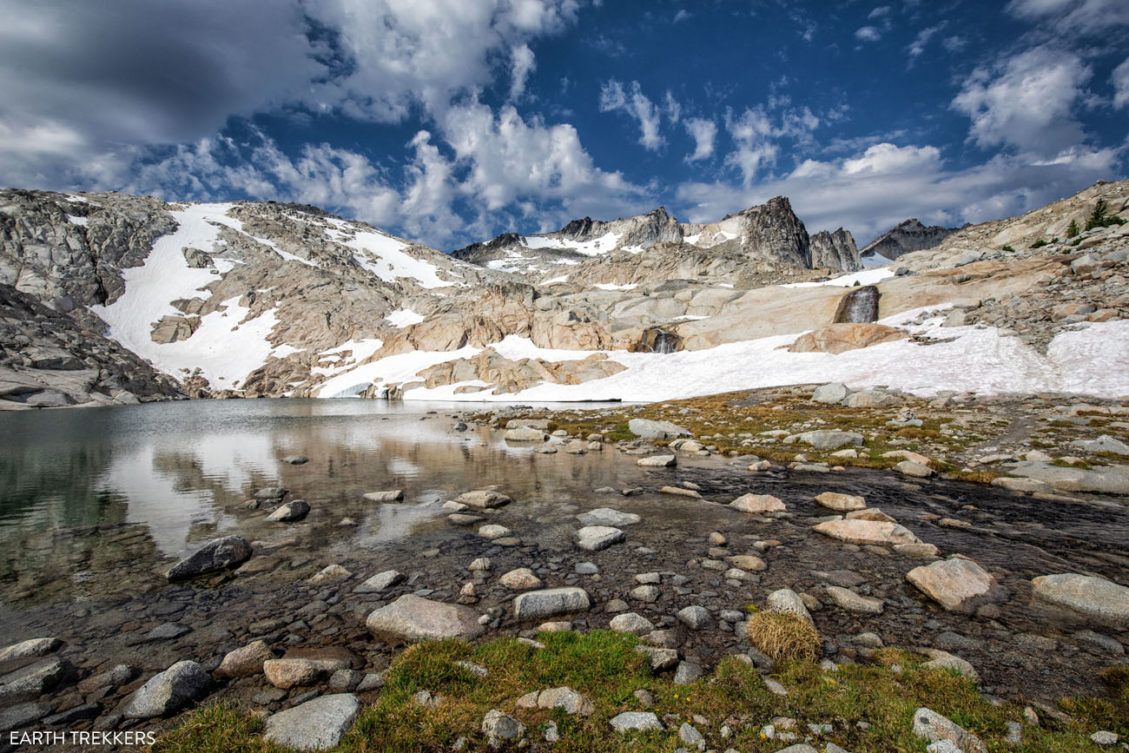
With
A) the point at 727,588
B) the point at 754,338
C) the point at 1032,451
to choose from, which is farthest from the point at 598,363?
the point at 727,588

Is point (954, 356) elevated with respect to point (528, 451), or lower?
elevated

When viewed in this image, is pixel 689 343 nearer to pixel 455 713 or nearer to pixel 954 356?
pixel 954 356

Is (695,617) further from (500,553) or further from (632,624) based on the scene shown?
(500,553)

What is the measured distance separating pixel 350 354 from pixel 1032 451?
582 ft

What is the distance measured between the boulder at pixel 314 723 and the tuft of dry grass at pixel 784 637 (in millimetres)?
5561

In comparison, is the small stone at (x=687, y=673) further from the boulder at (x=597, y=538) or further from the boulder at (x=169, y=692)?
the boulder at (x=169, y=692)

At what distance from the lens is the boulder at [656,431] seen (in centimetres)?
3303

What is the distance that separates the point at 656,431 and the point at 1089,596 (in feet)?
83.3

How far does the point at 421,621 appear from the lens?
7.71 meters

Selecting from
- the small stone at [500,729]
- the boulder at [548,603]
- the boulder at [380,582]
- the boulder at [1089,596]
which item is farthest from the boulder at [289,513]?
the boulder at [1089,596]

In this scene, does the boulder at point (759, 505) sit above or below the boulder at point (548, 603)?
below

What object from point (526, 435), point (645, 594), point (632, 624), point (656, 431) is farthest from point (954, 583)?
point (526, 435)

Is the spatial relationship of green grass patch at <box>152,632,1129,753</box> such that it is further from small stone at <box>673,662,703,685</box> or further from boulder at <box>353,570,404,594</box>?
boulder at <box>353,570,404,594</box>

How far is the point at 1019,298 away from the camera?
5650 centimetres
